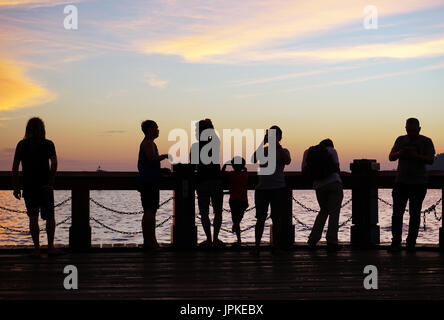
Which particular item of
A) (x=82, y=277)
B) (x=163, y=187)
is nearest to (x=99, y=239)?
(x=163, y=187)

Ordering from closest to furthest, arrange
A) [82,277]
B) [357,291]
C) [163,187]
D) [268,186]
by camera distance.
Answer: [357,291], [82,277], [268,186], [163,187]

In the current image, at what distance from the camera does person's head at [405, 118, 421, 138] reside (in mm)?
11055

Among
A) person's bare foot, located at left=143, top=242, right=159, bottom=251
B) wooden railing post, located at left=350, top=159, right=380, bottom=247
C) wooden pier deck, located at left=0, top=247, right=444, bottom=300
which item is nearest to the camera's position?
wooden pier deck, located at left=0, top=247, right=444, bottom=300

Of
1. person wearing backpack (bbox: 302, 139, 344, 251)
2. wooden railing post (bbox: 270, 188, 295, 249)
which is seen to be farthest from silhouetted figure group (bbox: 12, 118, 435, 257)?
wooden railing post (bbox: 270, 188, 295, 249)

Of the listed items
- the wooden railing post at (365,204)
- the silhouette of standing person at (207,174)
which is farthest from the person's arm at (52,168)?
the wooden railing post at (365,204)

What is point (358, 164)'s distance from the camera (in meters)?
12.2

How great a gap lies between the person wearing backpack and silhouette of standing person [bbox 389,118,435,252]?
0.87m

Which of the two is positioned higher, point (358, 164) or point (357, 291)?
point (358, 164)

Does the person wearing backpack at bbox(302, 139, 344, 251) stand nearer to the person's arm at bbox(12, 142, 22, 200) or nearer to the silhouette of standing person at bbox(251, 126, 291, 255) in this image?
the silhouette of standing person at bbox(251, 126, 291, 255)

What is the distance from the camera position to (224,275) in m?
8.61

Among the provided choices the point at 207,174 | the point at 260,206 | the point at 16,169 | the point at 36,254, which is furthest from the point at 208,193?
the point at 16,169

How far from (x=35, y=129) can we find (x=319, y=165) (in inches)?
166
